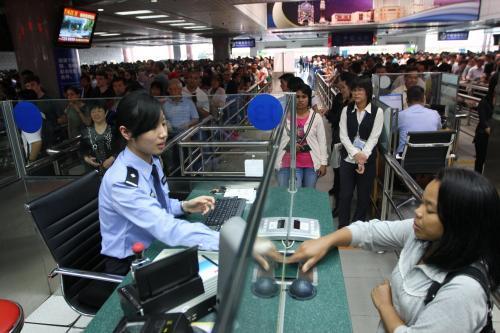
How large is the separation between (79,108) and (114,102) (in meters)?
0.31

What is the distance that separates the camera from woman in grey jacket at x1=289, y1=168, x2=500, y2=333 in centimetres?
96

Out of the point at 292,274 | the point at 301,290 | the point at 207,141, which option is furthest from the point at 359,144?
the point at 301,290

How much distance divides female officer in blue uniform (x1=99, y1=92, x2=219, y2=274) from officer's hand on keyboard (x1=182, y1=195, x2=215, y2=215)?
248 mm

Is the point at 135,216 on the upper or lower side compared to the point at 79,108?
lower

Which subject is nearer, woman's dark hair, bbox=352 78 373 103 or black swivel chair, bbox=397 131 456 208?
woman's dark hair, bbox=352 78 373 103

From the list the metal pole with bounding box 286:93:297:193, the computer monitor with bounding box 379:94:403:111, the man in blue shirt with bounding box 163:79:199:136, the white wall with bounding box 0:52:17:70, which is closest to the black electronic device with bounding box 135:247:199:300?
the metal pole with bounding box 286:93:297:193

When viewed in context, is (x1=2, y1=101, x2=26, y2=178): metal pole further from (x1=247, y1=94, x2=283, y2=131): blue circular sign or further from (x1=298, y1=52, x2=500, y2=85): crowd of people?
(x1=298, y1=52, x2=500, y2=85): crowd of people

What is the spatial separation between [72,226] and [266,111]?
135 cm

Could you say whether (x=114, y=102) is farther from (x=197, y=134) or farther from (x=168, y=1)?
(x=168, y=1)

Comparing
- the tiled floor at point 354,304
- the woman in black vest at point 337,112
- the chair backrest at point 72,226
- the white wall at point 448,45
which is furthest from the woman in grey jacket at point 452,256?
the white wall at point 448,45

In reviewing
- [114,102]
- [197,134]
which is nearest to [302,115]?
[197,134]

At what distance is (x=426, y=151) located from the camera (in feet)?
12.4

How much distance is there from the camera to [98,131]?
3527mm

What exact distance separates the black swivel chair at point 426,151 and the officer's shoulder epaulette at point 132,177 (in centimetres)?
282
